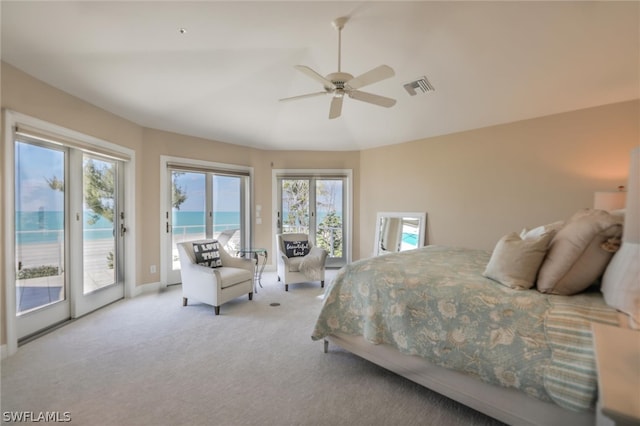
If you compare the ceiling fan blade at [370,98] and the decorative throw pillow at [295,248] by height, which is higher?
the ceiling fan blade at [370,98]

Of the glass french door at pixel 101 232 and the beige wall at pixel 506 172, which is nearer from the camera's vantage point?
the beige wall at pixel 506 172

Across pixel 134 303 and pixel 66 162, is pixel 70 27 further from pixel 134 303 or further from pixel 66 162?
pixel 134 303

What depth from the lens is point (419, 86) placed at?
11.0ft

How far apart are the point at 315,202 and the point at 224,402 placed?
4032mm

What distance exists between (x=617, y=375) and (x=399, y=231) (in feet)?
13.8

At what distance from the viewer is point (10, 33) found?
2.04m

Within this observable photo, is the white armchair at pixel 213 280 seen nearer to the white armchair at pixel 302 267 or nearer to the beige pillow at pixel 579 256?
the white armchair at pixel 302 267

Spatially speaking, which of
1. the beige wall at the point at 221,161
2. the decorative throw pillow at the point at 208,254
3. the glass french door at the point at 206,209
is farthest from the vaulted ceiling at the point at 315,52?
the decorative throw pillow at the point at 208,254

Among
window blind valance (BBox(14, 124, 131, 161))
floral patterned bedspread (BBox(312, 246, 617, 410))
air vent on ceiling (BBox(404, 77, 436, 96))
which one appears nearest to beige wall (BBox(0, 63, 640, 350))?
window blind valance (BBox(14, 124, 131, 161))

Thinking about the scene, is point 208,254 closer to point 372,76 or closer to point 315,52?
point 315,52

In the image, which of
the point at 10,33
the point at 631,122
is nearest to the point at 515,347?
the point at 631,122

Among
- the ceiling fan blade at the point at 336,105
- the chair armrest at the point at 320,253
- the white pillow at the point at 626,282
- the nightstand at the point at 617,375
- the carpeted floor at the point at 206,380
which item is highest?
the ceiling fan blade at the point at 336,105

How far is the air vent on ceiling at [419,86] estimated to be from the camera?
324cm

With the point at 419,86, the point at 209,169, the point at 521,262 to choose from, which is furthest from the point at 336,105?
the point at 209,169
